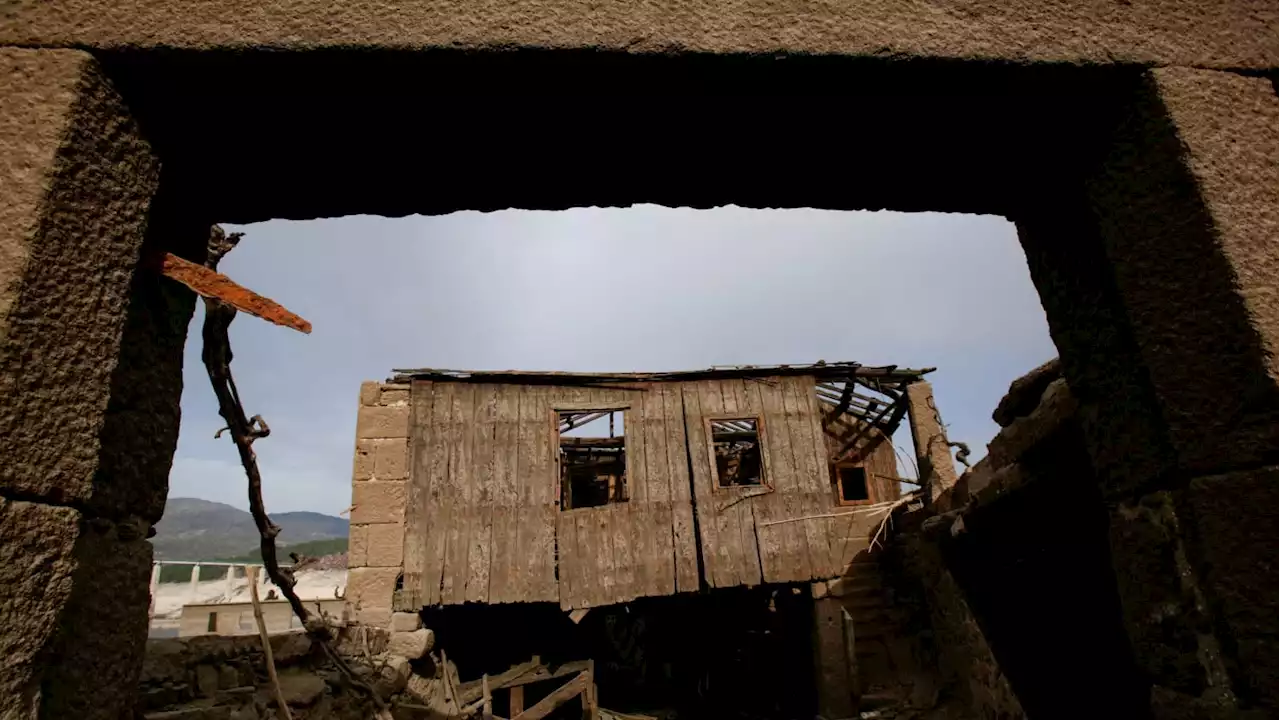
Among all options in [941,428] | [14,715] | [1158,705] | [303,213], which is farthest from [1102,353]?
[941,428]

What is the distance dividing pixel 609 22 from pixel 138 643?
177 centimetres

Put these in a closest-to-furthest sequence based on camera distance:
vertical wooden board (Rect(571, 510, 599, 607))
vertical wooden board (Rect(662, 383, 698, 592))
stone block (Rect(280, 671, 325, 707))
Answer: stone block (Rect(280, 671, 325, 707)) < vertical wooden board (Rect(571, 510, 599, 607)) < vertical wooden board (Rect(662, 383, 698, 592))

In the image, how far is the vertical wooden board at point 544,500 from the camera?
9062 millimetres

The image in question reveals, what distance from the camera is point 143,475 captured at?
153cm

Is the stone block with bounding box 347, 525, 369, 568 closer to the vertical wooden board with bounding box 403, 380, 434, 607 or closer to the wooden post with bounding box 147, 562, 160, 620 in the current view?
the vertical wooden board with bounding box 403, 380, 434, 607

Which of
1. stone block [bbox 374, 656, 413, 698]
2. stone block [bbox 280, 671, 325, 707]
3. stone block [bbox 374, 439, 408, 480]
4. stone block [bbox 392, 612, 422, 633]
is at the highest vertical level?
stone block [bbox 374, 439, 408, 480]

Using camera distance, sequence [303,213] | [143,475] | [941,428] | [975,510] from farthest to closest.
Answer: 1. [941,428]
2. [975,510]
3. [303,213]
4. [143,475]

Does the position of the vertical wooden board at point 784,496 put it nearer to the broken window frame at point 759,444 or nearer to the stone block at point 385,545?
the broken window frame at point 759,444

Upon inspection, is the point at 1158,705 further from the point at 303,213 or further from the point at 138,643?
the point at 303,213

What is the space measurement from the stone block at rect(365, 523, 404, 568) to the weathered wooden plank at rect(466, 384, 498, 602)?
97 cm

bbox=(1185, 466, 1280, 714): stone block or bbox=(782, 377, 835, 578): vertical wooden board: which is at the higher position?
bbox=(782, 377, 835, 578): vertical wooden board

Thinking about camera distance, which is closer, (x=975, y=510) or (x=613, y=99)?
(x=613, y=99)

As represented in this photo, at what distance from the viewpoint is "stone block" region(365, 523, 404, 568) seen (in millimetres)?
8766

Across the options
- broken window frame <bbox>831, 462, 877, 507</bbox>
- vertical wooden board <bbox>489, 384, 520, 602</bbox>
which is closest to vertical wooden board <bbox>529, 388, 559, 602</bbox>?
vertical wooden board <bbox>489, 384, 520, 602</bbox>
